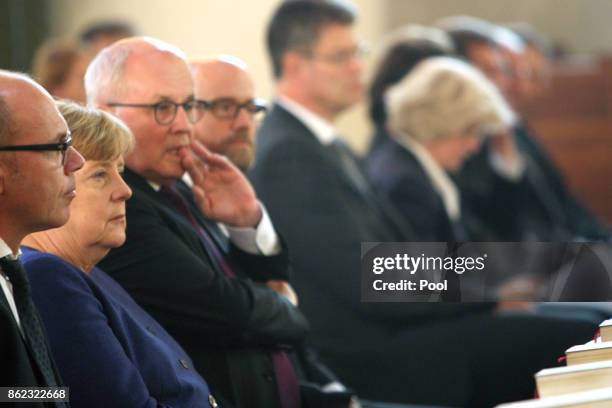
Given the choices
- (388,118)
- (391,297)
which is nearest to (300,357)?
(391,297)

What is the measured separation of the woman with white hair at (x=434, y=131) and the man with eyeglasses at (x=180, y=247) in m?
1.89

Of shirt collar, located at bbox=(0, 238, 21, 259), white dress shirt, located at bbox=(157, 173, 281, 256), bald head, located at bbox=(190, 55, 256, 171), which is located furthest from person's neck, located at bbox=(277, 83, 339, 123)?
shirt collar, located at bbox=(0, 238, 21, 259)

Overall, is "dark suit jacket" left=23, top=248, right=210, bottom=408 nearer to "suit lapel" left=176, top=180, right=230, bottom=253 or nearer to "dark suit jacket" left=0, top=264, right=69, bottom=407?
"dark suit jacket" left=0, top=264, right=69, bottom=407

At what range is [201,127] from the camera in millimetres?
2846

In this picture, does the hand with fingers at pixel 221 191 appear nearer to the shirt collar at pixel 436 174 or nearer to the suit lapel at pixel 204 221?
the suit lapel at pixel 204 221

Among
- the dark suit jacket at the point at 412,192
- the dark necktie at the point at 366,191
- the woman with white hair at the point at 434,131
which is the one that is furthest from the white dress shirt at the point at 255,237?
the woman with white hair at the point at 434,131

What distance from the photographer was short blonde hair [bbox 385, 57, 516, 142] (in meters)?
4.80

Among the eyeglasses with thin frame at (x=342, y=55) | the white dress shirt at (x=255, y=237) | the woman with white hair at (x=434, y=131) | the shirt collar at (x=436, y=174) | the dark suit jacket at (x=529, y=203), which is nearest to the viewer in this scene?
the white dress shirt at (x=255, y=237)

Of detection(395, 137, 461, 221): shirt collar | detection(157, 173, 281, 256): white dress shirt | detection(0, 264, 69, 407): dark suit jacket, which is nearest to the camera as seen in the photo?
detection(0, 264, 69, 407): dark suit jacket

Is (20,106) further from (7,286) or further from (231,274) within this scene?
(231,274)

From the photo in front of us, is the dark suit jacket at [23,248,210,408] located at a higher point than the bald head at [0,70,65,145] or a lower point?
lower

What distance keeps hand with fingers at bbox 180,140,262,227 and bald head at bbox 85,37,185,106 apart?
0.21m

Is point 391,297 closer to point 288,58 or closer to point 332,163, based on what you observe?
point 332,163

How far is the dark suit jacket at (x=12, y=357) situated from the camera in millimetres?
1768
